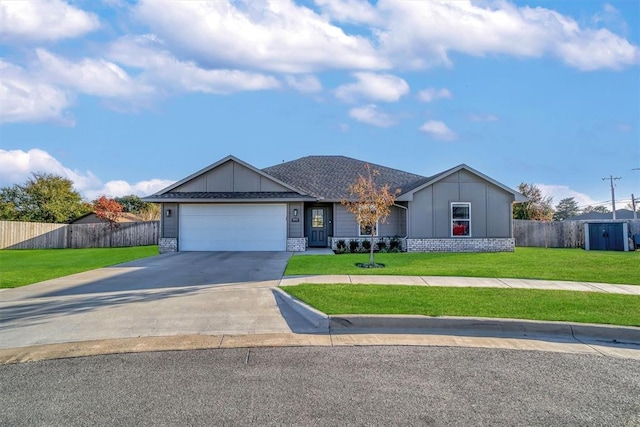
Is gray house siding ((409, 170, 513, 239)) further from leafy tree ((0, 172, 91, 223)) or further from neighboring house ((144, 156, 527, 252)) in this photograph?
leafy tree ((0, 172, 91, 223))

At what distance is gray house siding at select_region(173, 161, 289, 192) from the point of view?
739 inches

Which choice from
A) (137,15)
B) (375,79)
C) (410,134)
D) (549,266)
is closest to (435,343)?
(549,266)

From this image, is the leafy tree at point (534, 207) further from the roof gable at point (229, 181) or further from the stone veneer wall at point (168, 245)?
the stone veneer wall at point (168, 245)

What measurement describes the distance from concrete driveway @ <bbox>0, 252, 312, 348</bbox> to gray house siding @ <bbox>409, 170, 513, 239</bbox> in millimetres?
9061

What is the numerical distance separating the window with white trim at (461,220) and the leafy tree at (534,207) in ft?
40.8

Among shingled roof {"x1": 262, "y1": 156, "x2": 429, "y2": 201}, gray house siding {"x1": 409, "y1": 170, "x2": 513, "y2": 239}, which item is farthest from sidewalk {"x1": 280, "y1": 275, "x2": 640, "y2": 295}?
shingled roof {"x1": 262, "y1": 156, "x2": 429, "y2": 201}

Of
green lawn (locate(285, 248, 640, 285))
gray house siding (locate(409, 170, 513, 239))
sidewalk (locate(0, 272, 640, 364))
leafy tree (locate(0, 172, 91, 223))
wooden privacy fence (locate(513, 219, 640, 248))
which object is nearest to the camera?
sidewalk (locate(0, 272, 640, 364))

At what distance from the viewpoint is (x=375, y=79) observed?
16.6 meters

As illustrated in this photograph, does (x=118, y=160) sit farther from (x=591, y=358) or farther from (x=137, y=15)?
(x=591, y=358)

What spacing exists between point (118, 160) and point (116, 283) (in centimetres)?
1538

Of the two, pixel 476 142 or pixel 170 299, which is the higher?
pixel 476 142

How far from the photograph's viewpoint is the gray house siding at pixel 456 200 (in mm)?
18188

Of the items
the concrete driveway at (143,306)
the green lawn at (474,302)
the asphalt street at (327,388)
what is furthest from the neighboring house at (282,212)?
the asphalt street at (327,388)

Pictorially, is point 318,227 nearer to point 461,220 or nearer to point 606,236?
point 461,220
